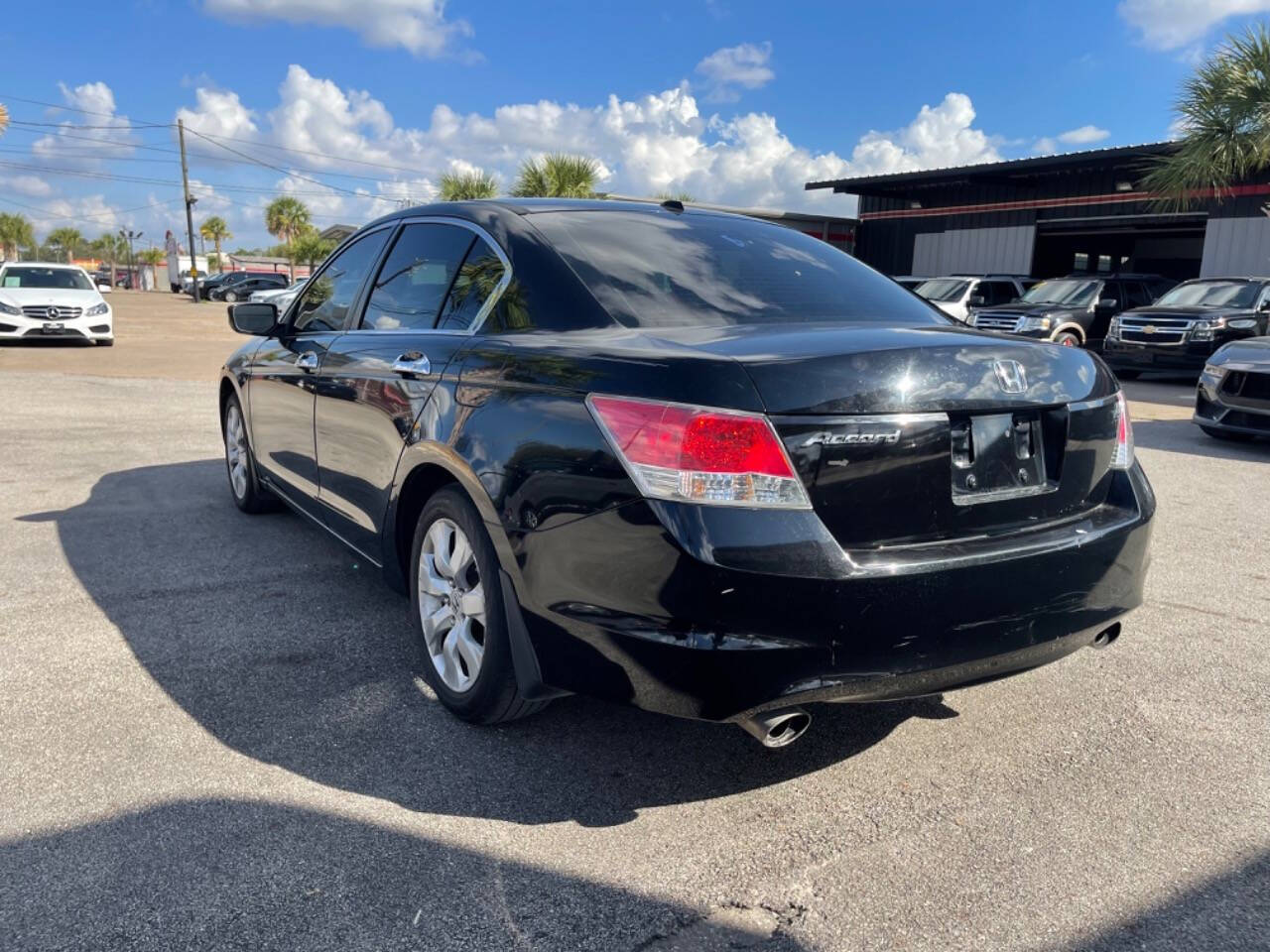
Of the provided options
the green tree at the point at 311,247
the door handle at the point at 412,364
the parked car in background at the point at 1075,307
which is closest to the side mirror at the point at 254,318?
the door handle at the point at 412,364

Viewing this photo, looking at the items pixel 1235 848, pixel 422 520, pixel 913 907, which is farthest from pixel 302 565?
pixel 1235 848

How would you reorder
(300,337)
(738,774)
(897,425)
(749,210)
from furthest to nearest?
1. (749,210)
2. (300,337)
3. (738,774)
4. (897,425)

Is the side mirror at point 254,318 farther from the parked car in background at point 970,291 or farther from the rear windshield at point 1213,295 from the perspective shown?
the parked car in background at point 970,291

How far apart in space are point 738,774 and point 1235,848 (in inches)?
50.2

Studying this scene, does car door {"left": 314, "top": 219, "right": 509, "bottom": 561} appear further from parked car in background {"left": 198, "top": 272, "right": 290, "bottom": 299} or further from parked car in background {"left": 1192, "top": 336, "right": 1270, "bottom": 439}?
parked car in background {"left": 198, "top": 272, "right": 290, "bottom": 299}

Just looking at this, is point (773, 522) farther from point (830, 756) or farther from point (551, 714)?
point (551, 714)

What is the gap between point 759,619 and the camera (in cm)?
221

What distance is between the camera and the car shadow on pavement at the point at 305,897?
81.7 inches

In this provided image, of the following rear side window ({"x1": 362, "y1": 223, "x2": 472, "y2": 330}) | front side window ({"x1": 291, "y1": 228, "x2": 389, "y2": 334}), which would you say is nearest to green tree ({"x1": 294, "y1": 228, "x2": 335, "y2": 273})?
front side window ({"x1": 291, "y1": 228, "x2": 389, "y2": 334})

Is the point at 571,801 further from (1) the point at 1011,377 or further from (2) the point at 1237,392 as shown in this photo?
(2) the point at 1237,392

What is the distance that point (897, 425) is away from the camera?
2.34 metres

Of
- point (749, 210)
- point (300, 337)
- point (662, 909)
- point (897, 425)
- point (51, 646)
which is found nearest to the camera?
point (662, 909)

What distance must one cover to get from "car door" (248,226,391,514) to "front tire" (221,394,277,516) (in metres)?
0.31

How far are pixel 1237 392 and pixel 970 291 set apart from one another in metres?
10.9
